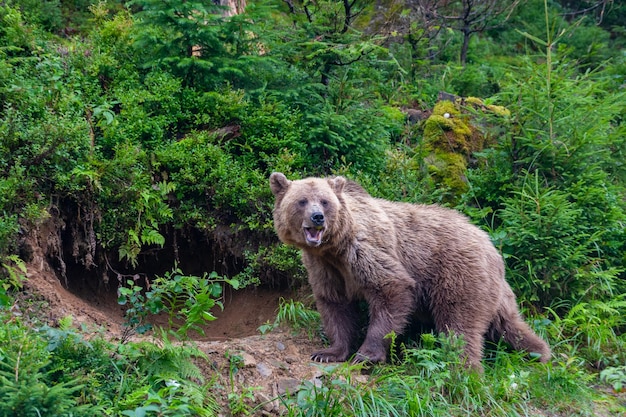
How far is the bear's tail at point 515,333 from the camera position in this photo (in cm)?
718

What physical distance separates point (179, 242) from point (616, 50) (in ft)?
36.5

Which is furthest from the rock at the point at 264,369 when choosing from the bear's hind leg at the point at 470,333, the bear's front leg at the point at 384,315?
the bear's hind leg at the point at 470,333

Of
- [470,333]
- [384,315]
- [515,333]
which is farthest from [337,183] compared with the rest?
[515,333]

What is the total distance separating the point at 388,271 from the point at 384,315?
0.44 meters

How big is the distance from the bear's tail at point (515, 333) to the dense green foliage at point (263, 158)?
233mm

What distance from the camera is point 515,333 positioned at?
7.26 metres

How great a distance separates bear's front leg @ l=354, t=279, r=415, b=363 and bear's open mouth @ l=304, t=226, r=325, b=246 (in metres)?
0.76

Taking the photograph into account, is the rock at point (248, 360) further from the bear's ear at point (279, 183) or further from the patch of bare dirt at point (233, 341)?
the bear's ear at point (279, 183)

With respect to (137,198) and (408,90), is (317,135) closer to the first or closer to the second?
(137,198)

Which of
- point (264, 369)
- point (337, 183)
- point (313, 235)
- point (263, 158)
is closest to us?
point (264, 369)

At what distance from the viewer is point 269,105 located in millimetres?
9141

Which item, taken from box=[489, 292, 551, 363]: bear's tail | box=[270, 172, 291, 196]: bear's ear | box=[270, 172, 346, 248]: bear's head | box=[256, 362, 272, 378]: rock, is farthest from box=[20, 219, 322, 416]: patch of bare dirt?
box=[489, 292, 551, 363]: bear's tail

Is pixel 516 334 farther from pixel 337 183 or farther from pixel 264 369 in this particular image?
pixel 264 369

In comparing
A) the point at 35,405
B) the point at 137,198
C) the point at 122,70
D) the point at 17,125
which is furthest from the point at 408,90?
the point at 35,405
